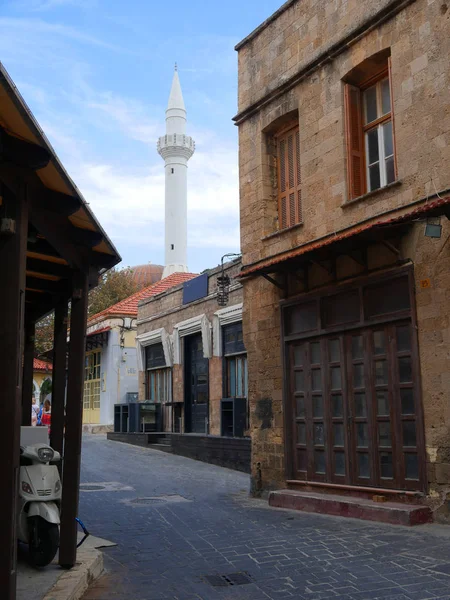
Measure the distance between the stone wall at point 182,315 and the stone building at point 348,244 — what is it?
5784 mm

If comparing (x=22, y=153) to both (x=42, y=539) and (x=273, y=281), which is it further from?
(x=273, y=281)

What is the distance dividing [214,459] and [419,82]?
1085 centimetres

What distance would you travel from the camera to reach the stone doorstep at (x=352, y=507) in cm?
827

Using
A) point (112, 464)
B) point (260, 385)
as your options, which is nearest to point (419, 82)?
point (260, 385)

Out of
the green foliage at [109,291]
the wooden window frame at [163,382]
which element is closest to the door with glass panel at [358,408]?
the wooden window frame at [163,382]

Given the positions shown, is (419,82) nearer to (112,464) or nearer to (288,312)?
(288,312)

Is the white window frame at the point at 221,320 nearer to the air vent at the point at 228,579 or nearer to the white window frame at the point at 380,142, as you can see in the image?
the white window frame at the point at 380,142

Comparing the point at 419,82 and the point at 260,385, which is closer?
the point at 419,82

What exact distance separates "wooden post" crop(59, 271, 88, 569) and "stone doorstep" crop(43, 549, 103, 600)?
16 centimetres

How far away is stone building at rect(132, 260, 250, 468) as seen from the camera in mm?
18000

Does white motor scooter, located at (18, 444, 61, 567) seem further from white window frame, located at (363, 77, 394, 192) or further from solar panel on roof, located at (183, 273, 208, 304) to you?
solar panel on roof, located at (183, 273, 208, 304)

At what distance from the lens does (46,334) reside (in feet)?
115

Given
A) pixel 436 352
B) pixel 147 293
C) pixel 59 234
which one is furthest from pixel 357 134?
pixel 147 293

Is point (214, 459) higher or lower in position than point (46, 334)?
lower
